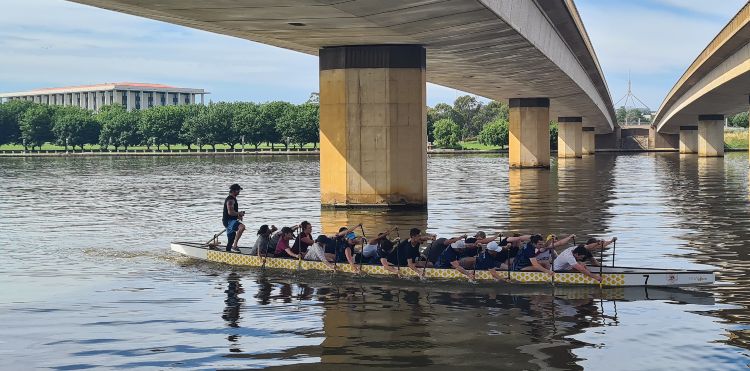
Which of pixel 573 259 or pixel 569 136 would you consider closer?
pixel 573 259

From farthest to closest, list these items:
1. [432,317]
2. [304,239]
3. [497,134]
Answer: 1. [497,134]
2. [304,239]
3. [432,317]

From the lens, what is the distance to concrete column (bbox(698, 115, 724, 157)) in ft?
391

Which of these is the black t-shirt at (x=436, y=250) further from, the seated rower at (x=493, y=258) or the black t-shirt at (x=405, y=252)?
the seated rower at (x=493, y=258)

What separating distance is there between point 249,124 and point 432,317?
545 ft

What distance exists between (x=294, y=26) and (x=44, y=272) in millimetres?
13247

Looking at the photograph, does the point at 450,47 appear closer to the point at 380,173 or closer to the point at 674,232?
the point at 380,173

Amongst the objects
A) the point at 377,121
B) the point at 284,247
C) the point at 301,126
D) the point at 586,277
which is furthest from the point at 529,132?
the point at 301,126

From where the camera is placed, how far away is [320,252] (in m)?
23.4

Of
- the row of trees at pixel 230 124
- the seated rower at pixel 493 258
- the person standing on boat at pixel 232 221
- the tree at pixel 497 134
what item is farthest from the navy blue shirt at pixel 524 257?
the tree at pixel 497 134

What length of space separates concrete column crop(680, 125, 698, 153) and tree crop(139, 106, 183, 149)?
326ft

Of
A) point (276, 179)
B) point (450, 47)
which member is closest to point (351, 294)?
point (450, 47)

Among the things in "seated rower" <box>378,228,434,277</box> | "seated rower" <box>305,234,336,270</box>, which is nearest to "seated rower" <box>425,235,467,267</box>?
"seated rower" <box>378,228,434,277</box>

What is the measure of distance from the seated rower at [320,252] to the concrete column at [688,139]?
131677 mm

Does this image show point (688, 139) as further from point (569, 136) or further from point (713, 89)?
point (713, 89)
